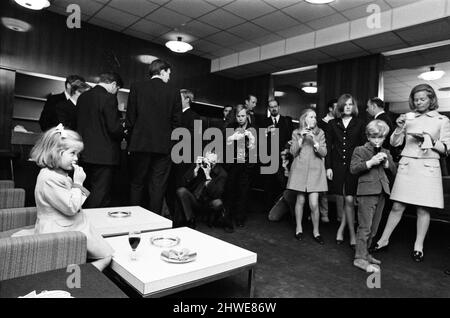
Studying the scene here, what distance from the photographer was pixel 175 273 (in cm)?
148

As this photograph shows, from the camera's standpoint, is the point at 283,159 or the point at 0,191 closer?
the point at 0,191

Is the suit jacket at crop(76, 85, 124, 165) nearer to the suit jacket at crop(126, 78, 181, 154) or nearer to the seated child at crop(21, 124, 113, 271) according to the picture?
the suit jacket at crop(126, 78, 181, 154)

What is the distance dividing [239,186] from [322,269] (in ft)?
5.21

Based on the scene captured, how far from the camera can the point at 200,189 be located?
3.43 m

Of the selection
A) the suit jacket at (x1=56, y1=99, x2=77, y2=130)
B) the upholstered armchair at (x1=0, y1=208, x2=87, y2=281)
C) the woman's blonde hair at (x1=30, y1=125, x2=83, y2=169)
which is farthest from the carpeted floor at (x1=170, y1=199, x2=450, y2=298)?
the suit jacket at (x1=56, y1=99, x2=77, y2=130)

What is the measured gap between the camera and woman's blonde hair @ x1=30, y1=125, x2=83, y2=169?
1656mm

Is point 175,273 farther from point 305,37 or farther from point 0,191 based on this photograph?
point 305,37

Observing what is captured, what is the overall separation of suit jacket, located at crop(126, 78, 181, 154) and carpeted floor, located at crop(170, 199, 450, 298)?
116 cm

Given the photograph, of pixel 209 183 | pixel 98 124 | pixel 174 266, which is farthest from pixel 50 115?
pixel 174 266

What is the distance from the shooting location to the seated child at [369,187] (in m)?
2.53

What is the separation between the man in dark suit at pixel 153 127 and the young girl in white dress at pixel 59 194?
54.1 inches
